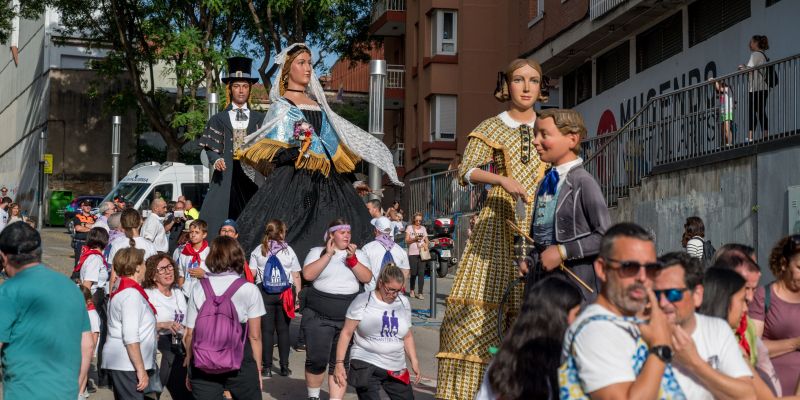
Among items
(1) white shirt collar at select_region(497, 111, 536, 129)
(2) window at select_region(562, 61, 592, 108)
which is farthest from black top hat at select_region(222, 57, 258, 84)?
(2) window at select_region(562, 61, 592, 108)

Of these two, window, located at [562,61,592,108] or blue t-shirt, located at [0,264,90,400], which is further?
window, located at [562,61,592,108]

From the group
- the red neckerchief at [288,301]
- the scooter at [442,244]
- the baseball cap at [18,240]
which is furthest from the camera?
the scooter at [442,244]

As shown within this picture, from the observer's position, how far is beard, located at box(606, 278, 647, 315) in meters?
4.59

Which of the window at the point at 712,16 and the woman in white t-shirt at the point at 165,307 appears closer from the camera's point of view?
the woman in white t-shirt at the point at 165,307

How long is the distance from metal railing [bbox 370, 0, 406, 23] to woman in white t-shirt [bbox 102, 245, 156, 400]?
1346 inches

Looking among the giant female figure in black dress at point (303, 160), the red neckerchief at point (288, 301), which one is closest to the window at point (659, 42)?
the red neckerchief at point (288, 301)

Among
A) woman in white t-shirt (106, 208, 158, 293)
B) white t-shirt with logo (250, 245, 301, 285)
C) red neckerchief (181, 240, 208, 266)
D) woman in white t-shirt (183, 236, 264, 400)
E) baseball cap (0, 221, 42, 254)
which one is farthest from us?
woman in white t-shirt (106, 208, 158, 293)

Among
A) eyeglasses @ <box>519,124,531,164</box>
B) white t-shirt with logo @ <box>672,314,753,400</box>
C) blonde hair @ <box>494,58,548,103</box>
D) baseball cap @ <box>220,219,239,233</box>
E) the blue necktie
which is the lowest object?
white t-shirt with logo @ <box>672,314,753,400</box>

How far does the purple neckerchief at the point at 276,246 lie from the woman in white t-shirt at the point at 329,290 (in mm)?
539

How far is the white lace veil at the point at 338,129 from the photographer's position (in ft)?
39.0

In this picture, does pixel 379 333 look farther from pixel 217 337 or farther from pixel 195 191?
pixel 195 191

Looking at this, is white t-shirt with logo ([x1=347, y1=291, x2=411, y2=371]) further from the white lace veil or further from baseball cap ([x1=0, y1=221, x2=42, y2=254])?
baseball cap ([x1=0, y1=221, x2=42, y2=254])

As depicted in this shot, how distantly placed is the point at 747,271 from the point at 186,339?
4.46 metres

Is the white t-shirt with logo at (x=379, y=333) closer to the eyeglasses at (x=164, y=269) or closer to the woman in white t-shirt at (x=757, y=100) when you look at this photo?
the eyeglasses at (x=164, y=269)
